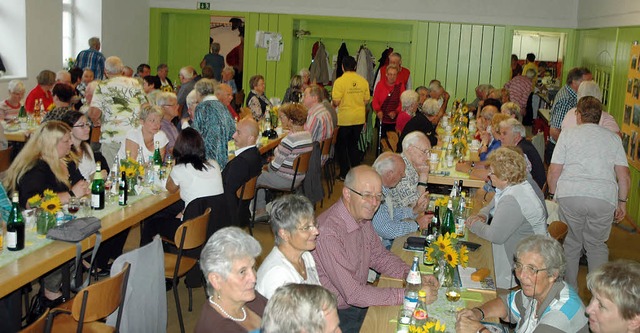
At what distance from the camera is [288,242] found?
146 inches

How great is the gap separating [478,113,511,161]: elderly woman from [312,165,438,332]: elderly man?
120 inches

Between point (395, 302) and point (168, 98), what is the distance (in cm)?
478

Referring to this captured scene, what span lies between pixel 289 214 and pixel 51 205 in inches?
67.5

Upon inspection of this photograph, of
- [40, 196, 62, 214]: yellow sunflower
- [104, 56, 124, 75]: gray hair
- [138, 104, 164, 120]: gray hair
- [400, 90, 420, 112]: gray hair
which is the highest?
[104, 56, 124, 75]: gray hair

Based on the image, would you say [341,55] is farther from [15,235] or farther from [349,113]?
[15,235]

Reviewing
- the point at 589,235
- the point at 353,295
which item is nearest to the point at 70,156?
the point at 353,295

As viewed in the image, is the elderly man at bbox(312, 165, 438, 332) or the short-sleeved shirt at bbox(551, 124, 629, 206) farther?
the short-sleeved shirt at bbox(551, 124, 629, 206)

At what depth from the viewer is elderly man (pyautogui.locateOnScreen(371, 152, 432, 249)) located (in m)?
5.07

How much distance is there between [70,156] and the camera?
5.72 meters

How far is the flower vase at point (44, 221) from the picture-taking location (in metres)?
4.56

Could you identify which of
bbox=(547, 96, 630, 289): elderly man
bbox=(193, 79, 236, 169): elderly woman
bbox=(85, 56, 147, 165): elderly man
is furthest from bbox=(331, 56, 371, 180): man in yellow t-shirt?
bbox=(547, 96, 630, 289): elderly man

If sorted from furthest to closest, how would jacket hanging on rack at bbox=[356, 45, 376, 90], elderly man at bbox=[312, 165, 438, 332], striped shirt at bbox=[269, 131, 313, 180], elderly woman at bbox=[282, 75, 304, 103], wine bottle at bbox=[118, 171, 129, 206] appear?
jacket hanging on rack at bbox=[356, 45, 376, 90], elderly woman at bbox=[282, 75, 304, 103], striped shirt at bbox=[269, 131, 313, 180], wine bottle at bbox=[118, 171, 129, 206], elderly man at bbox=[312, 165, 438, 332]

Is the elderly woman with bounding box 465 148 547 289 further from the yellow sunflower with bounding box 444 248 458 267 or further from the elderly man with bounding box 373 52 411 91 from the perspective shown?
the elderly man with bounding box 373 52 411 91

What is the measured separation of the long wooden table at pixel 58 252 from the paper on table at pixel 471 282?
2.24 metres
